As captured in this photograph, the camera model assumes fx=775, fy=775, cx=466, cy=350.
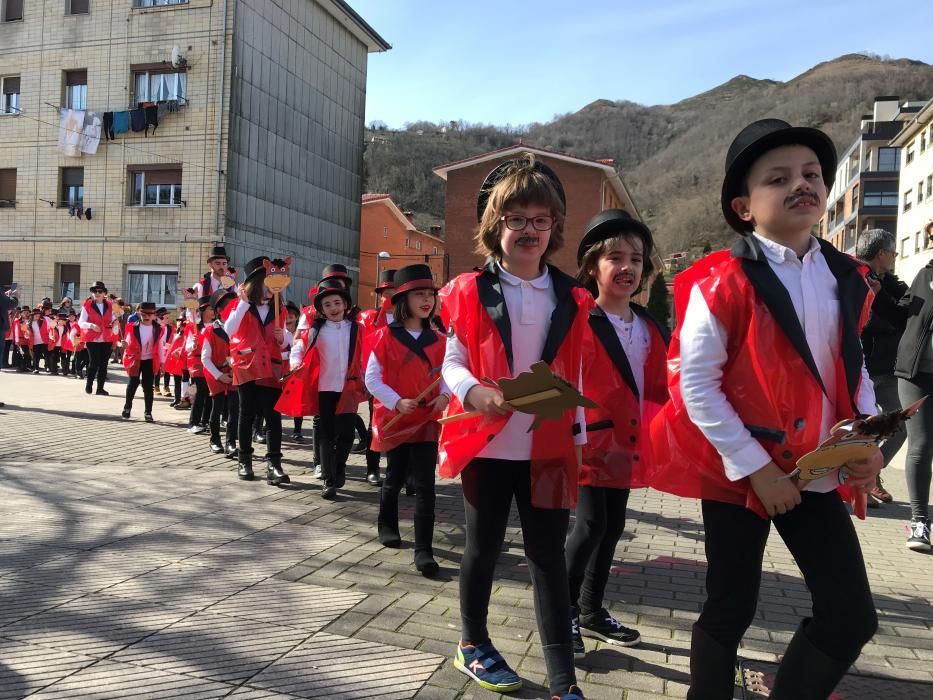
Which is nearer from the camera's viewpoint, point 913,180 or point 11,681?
point 11,681

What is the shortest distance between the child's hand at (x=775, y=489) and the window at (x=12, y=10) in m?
33.9

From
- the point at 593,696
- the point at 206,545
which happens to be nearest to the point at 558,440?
the point at 593,696

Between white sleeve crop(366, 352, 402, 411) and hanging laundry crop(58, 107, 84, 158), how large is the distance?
87.2 feet

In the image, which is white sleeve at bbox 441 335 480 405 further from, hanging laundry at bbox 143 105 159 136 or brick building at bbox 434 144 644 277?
brick building at bbox 434 144 644 277

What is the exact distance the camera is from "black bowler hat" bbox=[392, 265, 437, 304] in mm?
5305

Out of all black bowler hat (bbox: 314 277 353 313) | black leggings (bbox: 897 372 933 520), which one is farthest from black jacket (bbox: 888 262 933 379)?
black bowler hat (bbox: 314 277 353 313)

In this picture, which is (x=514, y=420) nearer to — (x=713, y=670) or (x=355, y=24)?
(x=713, y=670)

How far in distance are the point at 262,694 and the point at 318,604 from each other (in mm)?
971

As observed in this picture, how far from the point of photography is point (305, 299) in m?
32.0

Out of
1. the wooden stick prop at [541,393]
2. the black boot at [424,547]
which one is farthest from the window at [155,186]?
the wooden stick prop at [541,393]

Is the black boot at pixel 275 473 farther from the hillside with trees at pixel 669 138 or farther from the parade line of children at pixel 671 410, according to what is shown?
the hillside with trees at pixel 669 138

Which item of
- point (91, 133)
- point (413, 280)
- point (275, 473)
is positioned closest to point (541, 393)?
Answer: point (413, 280)

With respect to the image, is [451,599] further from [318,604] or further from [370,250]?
[370,250]

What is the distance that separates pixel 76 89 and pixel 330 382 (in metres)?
26.5
